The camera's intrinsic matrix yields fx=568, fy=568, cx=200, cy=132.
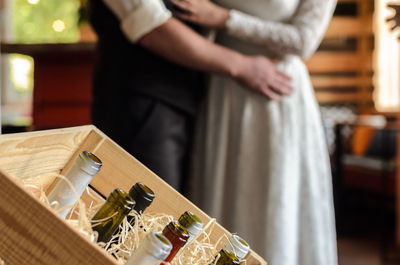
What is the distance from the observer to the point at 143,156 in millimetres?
1317

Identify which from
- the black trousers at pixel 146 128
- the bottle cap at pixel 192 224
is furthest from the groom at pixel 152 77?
the bottle cap at pixel 192 224

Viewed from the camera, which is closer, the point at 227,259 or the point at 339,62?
the point at 227,259

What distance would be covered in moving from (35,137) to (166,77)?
72 cm

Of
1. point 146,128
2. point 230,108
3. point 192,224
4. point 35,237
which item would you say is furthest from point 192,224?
point 230,108

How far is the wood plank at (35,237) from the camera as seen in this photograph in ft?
1.66

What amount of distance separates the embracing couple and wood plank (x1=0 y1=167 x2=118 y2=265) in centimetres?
77

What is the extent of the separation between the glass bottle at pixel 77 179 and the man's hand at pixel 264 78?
76 cm

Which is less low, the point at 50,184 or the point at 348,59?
the point at 50,184

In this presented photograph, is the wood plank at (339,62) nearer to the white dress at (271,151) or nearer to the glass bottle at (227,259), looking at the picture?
the white dress at (271,151)

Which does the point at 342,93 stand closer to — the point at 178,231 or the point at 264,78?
the point at 264,78

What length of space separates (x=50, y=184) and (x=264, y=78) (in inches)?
29.6

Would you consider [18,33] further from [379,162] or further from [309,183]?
[309,183]

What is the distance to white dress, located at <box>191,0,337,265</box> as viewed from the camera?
53.7 inches

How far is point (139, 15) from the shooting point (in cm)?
123
